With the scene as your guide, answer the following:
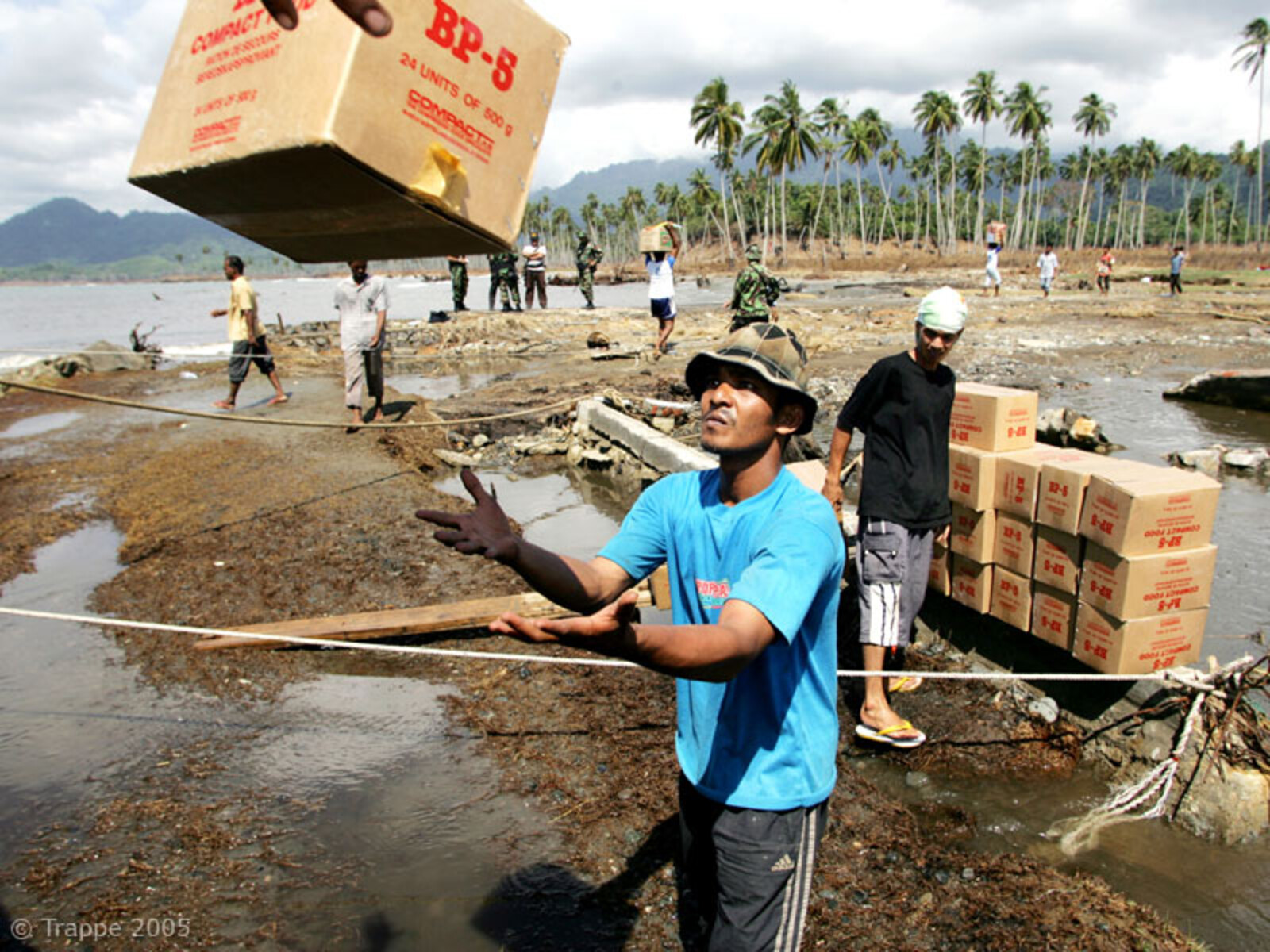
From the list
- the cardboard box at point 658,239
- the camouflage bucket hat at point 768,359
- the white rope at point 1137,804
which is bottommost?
the white rope at point 1137,804

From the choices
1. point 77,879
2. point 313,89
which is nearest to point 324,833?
point 77,879

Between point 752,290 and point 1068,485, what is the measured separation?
784 centimetres

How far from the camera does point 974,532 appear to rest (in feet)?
13.3

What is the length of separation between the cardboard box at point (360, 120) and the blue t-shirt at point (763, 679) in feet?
3.09

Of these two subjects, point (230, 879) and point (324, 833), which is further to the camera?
point (324, 833)

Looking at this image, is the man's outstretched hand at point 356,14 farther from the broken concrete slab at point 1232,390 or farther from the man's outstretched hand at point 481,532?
the broken concrete slab at point 1232,390

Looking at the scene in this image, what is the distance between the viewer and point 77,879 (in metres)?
2.71

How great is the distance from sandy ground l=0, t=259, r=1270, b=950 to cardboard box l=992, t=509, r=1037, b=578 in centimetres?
71

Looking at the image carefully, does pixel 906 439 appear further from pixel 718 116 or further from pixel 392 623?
pixel 718 116

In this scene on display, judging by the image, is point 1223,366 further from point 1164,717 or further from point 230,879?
point 230,879

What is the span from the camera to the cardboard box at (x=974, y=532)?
157 inches

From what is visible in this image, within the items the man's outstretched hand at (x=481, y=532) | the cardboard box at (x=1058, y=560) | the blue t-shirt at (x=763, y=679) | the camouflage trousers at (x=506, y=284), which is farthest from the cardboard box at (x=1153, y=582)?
the camouflage trousers at (x=506, y=284)

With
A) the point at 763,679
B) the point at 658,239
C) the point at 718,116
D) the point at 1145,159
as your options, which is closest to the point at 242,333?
the point at 658,239

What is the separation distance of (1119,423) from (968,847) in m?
8.72
